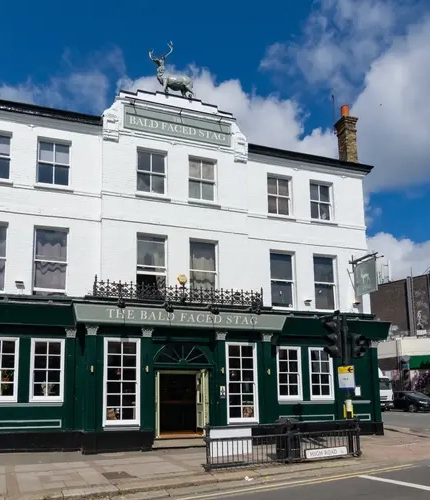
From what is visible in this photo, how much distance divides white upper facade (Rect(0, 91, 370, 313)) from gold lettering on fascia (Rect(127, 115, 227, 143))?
4 cm

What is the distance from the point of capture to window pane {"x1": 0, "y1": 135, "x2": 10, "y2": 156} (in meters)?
18.6

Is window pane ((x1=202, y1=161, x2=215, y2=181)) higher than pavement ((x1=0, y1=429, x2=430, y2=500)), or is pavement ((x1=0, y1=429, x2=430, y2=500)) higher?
window pane ((x1=202, y1=161, x2=215, y2=181))

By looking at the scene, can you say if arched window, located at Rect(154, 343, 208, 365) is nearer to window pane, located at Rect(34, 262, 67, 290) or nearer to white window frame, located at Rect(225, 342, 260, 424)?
white window frame, located at Rect(225, 342, 260, 424)

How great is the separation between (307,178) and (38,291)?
10652 millimetres

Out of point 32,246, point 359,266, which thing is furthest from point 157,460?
point 359,266

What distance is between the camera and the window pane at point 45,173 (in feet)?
62.0

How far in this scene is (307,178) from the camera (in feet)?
74.7

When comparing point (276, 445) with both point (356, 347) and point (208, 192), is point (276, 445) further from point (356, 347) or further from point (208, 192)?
point (208, 192)

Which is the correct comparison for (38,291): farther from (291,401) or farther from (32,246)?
(291,401)

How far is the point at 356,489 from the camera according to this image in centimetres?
1130

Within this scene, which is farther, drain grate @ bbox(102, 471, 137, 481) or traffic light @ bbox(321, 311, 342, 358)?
traffic light @ bbox(321, 311, 342, 358)

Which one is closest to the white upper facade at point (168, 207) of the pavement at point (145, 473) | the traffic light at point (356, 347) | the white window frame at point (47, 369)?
the white window frame at point (47, 369)

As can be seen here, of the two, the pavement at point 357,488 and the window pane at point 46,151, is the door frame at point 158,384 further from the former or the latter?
the window pane at point 46,151

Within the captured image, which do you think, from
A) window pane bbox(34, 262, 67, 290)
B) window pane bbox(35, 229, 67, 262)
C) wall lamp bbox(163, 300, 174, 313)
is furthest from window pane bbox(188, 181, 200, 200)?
window pane bbox(34, 262, 67, 290)
